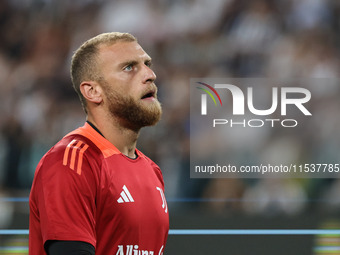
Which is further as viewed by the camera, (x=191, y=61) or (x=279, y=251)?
(x=191, y=61)

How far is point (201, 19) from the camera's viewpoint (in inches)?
180

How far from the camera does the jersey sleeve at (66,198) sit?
1.18 m

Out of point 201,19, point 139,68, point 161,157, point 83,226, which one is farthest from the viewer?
point 201,19

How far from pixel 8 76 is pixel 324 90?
2.92 m

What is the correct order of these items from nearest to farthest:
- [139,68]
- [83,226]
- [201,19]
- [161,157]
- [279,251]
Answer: [83,226] < [139,68] < [279,251] < [161,157] < [201,19]

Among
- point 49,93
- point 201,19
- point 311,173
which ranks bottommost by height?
point 311,173

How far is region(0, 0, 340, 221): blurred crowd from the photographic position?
424 centimetres

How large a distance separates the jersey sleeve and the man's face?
263 millimetres

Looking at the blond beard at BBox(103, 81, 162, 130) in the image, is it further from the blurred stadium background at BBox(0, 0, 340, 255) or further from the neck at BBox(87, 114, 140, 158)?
the blurred stadium background at BBox(0, 0, 340, 255)

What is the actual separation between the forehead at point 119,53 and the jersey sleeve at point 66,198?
34cm

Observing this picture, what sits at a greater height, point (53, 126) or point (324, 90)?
point (324, 90)

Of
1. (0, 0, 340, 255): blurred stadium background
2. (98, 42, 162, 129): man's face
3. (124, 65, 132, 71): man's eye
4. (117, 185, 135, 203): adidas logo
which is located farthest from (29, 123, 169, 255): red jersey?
(0, 0, 340, 255): blurred stadium background

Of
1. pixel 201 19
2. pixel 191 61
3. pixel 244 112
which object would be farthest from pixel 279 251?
pixel 201 19

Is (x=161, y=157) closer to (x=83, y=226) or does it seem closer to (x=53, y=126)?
(x=53, y=126)
